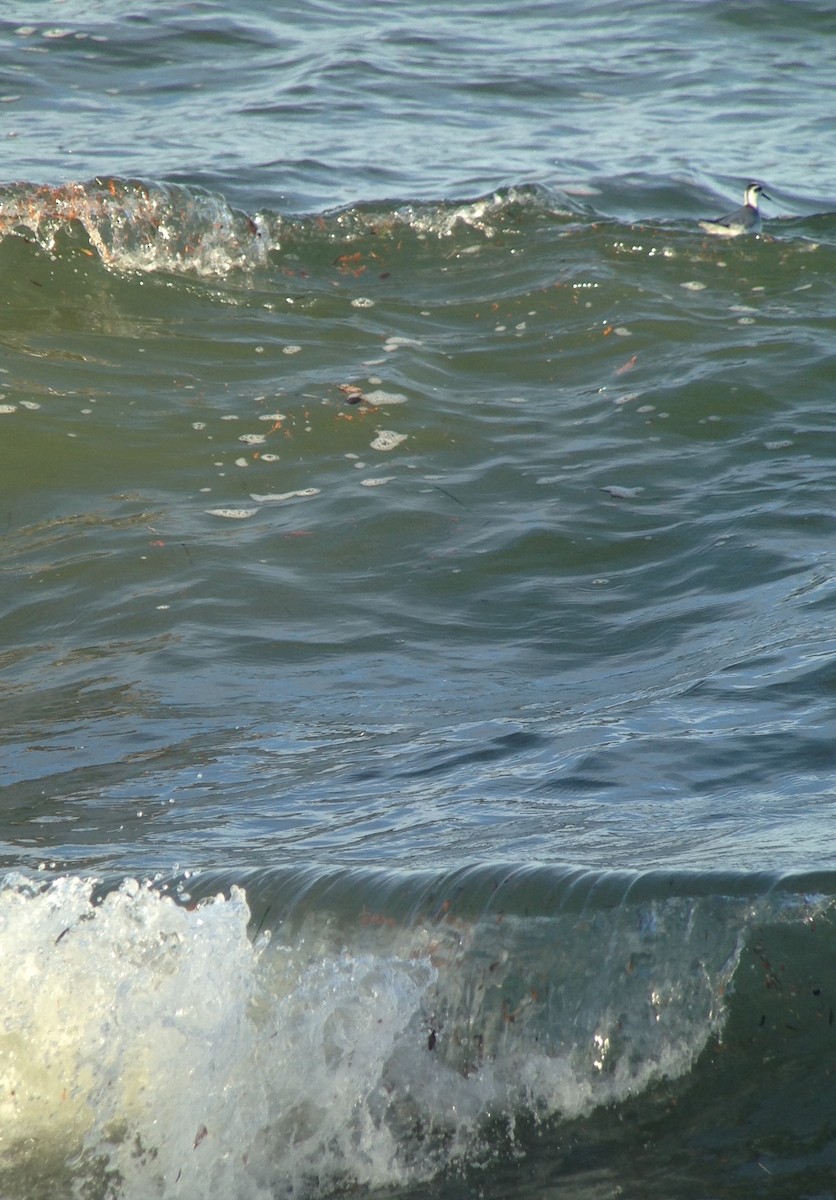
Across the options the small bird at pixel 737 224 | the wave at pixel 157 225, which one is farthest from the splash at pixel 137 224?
the small bird at pixel 737 224

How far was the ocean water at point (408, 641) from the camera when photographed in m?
2.81

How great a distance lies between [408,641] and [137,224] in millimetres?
5043

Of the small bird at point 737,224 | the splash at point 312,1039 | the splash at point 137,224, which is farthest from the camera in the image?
the small bird at point 737,224

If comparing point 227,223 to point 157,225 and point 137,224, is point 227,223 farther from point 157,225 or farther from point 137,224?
point 137,224

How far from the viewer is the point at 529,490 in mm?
6633

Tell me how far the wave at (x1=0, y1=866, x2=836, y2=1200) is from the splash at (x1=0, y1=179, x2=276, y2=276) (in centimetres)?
671

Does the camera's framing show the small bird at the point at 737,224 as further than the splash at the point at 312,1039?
Yes

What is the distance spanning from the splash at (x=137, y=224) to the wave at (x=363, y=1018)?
6706mm

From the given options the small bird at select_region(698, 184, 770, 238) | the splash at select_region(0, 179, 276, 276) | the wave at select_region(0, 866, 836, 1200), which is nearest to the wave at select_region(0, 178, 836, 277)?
the splash at select_region(0, 179, 276, 276)

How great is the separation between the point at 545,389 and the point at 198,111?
571cm

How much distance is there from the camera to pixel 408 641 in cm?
520

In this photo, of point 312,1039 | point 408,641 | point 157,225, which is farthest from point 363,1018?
point 157,225

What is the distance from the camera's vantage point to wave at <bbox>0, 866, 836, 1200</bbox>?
2756 mm

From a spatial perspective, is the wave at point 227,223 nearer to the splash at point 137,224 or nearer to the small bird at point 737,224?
the splash at point 137,224
